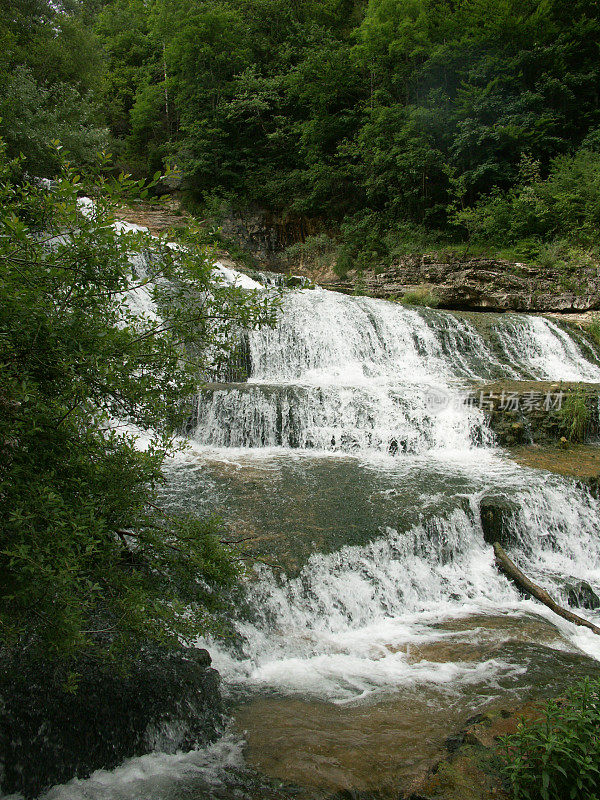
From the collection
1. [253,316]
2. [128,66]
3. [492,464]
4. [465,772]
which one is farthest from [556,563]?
[128,66]

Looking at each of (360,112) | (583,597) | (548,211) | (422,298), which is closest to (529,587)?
(583,597)

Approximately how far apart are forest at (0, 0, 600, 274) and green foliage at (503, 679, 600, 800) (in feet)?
46.3

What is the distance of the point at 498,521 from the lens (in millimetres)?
5801

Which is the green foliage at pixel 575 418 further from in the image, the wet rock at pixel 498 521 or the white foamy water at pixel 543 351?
the white foamy water at pixel 543 351

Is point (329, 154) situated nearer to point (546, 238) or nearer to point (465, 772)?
point (546, 238)

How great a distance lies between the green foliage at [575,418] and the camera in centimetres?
806

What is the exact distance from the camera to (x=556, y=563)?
19.1ft

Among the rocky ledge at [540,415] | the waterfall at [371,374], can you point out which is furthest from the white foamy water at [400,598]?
the waterfall at [371,374]

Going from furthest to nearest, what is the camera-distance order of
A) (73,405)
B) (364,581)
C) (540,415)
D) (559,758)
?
(540,415) → (364,581) → (73,405) → (559,758)

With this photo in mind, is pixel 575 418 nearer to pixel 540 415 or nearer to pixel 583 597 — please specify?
pixel 540 415

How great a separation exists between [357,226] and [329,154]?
451 cm

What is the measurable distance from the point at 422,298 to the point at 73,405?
13.7m

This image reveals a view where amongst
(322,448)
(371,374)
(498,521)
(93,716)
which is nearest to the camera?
(93,716)

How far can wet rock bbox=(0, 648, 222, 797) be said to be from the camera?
2.59 m
